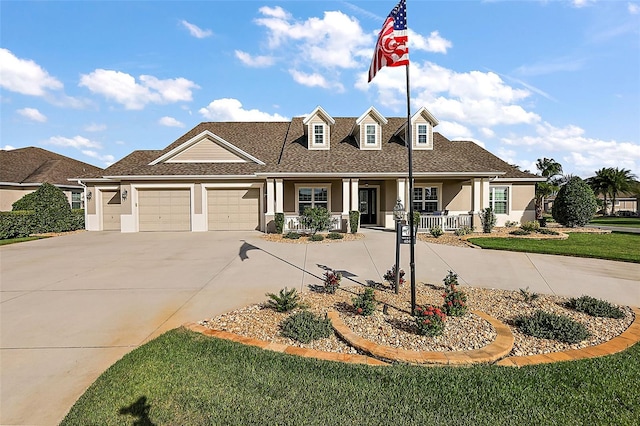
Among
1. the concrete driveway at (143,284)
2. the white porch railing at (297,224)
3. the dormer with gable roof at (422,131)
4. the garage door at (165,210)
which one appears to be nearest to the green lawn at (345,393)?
the concrete driveway at (143,284)

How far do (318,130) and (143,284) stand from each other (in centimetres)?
1277

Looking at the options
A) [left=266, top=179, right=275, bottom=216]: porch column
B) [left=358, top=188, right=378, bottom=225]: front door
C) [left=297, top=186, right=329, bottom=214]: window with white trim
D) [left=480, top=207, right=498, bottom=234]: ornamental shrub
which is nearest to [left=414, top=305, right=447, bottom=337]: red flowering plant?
[left=266, top=179, right=275, bottom=216]: porch column

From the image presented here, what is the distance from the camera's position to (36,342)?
390 centimetres

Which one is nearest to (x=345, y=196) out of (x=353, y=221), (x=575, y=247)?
(x=353, y=221)

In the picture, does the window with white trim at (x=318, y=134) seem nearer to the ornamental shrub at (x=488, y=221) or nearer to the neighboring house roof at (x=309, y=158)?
the neighboring house roof at (x=309, y=158)

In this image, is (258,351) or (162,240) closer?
(258,351)

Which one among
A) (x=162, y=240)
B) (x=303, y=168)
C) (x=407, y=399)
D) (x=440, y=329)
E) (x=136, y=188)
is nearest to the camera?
(x=407, y=399)

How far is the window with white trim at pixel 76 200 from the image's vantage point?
20.9 meters

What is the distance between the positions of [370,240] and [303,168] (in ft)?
16.5

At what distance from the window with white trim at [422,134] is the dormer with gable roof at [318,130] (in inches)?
193

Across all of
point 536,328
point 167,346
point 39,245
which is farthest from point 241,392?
point 39,245

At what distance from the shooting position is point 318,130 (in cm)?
1695

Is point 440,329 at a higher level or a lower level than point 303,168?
lower

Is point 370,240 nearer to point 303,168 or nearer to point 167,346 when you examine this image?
point 303,168
